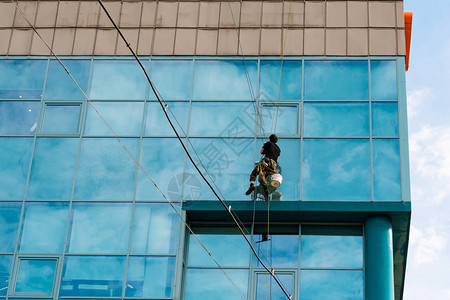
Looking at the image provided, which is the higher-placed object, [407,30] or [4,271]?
[407,30]

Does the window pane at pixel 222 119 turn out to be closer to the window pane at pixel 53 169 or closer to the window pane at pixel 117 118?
the window pane at pixel 117 118

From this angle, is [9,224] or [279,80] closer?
[9,224]

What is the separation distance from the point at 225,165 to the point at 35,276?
19.7ft

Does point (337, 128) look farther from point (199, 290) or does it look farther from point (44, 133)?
point (44, 133)

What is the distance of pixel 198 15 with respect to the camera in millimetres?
24812

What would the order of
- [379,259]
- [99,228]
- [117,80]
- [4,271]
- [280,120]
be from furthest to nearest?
[117,80], [280,120], [99,228], [4,271], [379,259]

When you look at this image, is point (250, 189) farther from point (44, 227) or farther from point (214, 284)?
point (44, 227)

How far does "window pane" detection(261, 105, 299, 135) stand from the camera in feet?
75.8

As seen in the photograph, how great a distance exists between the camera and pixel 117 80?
24.4 m

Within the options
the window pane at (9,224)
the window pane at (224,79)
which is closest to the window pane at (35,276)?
the window pane at (9,224)

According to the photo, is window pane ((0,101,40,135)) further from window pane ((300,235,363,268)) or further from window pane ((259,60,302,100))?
window pane ((300,235,363,268))

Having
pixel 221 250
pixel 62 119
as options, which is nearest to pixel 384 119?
pixel 221 250

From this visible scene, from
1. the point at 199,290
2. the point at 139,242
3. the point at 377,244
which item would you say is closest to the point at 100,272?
the point at 139,242

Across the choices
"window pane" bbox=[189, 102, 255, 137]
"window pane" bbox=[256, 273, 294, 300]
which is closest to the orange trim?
"window pane" bbox=[189, 102, 255, 137]
